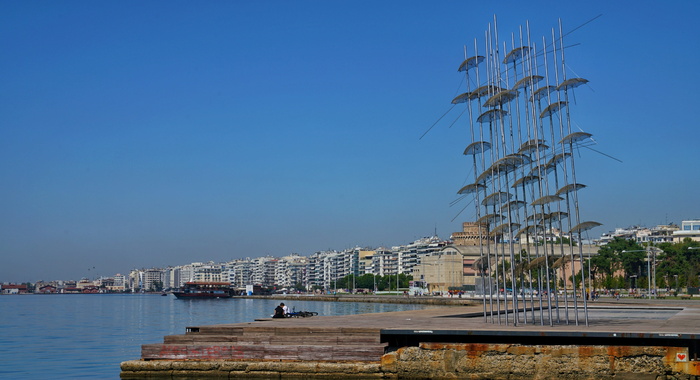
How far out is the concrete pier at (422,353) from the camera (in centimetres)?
2419

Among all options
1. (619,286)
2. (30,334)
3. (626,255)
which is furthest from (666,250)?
(30,334)

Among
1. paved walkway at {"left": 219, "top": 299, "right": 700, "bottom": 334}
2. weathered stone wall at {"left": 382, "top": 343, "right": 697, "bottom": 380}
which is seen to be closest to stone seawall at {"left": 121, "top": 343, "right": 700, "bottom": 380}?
weathered stone wall at {"left": 382, "top": 343, "right": 697, "bottom": 380}

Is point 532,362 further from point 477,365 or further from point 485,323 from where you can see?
point 485,323

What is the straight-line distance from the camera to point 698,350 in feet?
78.3

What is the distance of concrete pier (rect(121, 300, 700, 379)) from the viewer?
24.2 m

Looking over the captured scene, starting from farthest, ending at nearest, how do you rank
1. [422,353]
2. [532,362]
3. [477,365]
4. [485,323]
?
[485,323] → [422,353] → [477,365] → [532,362]

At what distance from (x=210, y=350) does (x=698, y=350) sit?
16.1 metres

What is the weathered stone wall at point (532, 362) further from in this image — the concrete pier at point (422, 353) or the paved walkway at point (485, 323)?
the paved walkway at point (485, 323)

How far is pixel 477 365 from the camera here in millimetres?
25453

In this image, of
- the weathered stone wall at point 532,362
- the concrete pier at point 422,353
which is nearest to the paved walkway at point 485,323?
the concrete pier at point 422,353

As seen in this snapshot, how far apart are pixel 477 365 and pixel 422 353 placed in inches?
73.4

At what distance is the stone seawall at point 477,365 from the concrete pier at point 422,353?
31 mm

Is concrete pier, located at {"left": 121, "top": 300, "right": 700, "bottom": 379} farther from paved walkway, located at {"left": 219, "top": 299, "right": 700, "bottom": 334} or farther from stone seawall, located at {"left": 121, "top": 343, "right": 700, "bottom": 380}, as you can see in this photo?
paved walkway, located at {"left": 219, "top": 299, "right": 700, "bottom": 334}

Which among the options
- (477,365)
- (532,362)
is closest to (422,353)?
(477,365)
